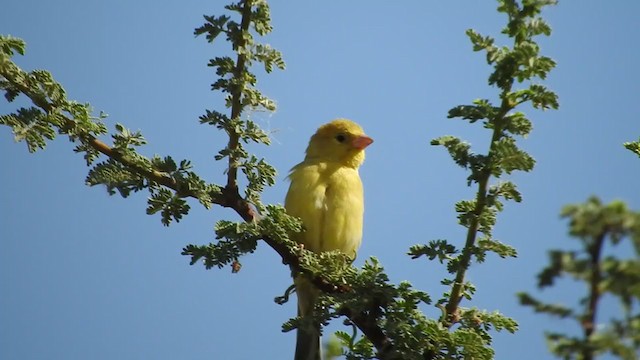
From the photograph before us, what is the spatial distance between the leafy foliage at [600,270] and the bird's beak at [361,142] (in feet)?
16.2

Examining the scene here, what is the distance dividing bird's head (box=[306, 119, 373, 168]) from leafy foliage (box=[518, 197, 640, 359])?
4.83 metres

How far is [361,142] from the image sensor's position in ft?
20.0

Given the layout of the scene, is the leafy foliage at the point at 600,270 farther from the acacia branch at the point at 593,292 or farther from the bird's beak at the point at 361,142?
the bird's beak at the point at 361,142

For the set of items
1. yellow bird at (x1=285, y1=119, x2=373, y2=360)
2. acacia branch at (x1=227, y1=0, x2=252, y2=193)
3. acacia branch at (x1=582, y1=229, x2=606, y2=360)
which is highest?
yellow bird at (x1=285, y1=119, x2=373, y2=360)

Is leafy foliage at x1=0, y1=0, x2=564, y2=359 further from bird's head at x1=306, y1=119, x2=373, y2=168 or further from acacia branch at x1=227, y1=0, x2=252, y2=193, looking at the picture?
bird's head at x1=306, y1=119, x2=373, y2=168

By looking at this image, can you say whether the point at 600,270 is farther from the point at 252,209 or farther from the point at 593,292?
the point at 252,209

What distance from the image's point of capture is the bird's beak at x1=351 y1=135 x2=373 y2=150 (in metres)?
6.09

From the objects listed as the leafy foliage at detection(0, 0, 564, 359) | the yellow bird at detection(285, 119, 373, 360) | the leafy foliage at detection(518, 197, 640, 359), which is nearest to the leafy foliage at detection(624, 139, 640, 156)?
the leafy foliage at detection(0, 0, 564, 359)

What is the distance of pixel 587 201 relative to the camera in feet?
3.65

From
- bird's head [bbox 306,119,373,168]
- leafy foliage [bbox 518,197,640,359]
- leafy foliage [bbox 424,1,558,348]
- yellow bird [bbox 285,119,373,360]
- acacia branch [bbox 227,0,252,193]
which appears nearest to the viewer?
leafy foliage [bbox 518,197,640,359]

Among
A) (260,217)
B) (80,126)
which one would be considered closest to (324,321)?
(260,217)

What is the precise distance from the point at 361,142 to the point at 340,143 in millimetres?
171

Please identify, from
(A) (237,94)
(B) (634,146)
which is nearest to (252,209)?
(A) (237,94)

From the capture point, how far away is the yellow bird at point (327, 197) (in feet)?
17.1
